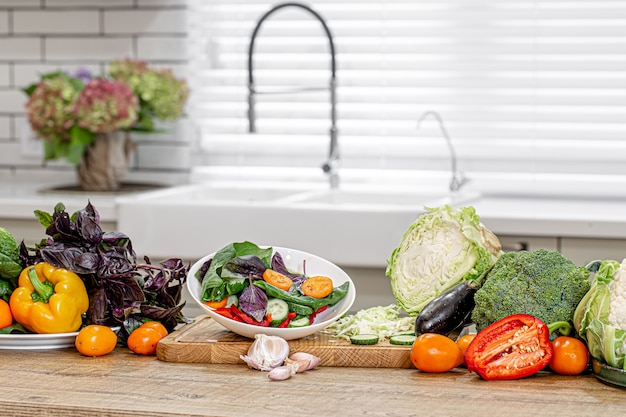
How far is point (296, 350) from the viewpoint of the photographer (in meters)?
1.52

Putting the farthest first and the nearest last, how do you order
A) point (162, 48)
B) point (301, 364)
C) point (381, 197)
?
point (162, 48), point (381, 197), point (301, 364)

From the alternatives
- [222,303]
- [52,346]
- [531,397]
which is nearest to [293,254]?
[222,303]

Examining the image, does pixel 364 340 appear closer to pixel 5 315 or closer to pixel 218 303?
pixel 218 303

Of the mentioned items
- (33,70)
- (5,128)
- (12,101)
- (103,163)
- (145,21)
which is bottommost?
(103,163)

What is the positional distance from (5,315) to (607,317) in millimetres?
956

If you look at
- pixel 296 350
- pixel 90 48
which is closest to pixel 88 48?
pixel 90 48

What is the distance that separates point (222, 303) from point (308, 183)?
1989 millimetres

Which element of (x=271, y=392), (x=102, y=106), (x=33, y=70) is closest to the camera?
(x=271, y=392)

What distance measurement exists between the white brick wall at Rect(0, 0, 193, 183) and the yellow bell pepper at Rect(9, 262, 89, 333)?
1974 millimetres

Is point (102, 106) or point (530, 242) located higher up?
point (102, 106)

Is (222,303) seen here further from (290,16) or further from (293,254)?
(290,16)

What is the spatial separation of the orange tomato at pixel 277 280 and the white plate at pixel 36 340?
33cm

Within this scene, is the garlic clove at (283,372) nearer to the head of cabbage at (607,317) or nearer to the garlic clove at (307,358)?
the garlic clove at (307,358)

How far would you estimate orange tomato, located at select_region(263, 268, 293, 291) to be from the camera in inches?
62.0
